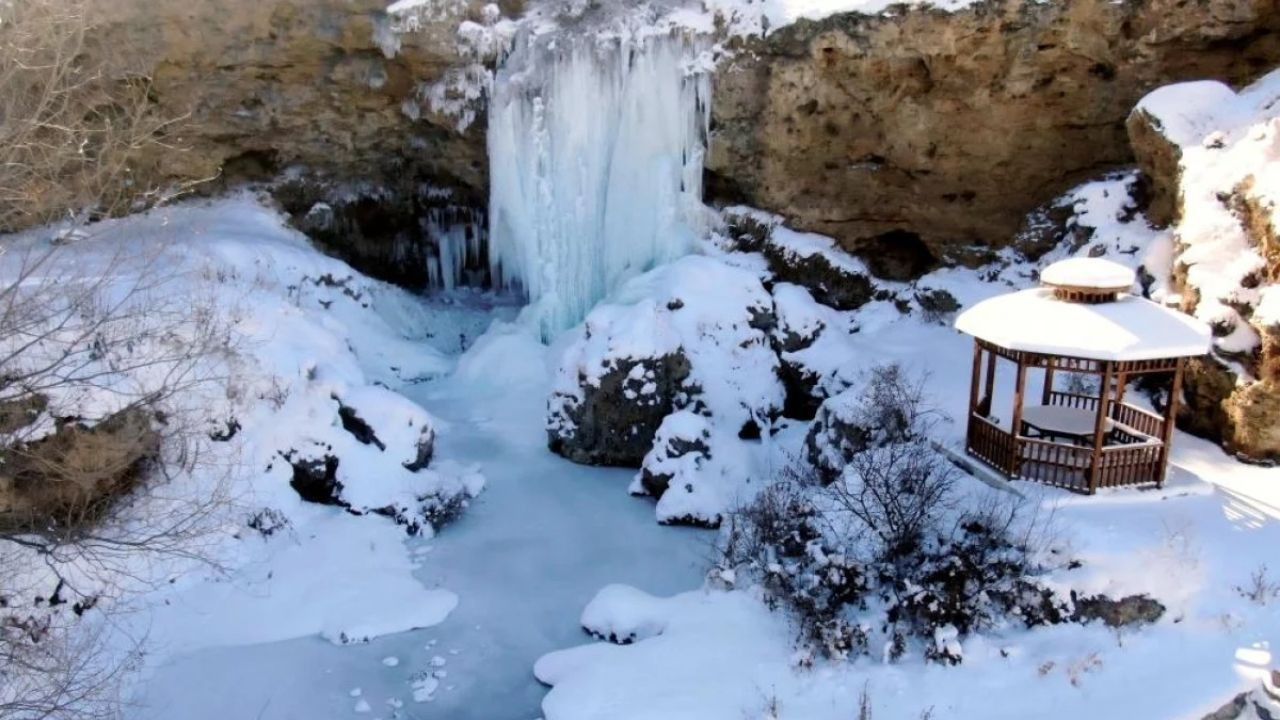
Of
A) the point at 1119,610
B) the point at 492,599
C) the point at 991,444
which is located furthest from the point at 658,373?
the point at 1119,610

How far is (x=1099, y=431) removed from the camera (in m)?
9.71

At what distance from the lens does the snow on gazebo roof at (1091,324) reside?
9.37 m

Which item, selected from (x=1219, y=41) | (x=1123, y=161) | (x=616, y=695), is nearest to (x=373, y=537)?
(x=616, y=695)

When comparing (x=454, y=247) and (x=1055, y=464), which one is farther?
(x=454, y=247)

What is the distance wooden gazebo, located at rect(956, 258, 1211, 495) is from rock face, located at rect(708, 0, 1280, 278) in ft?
19.9

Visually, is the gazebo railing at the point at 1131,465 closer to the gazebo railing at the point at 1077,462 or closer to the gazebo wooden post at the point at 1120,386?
the gazebo railing at the point at 1077,462

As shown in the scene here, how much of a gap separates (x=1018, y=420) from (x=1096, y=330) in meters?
1.19

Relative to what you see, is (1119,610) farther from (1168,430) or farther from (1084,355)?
(1084,355)

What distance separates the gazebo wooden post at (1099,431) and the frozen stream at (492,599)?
4.32 metres

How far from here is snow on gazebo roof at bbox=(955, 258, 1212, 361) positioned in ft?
30.7

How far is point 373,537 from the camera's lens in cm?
1217

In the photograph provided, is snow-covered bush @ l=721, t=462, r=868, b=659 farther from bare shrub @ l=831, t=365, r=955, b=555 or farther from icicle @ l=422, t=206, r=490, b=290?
icicle @ l=422, t=206, r=490, b=290

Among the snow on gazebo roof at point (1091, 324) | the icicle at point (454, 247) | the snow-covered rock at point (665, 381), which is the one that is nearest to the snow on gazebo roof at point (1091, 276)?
the snow on gazebo roof at point (1091, 324)

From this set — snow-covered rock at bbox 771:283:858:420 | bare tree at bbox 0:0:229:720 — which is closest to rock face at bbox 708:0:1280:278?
snow-covered rock at bbox 771:283:858:420
